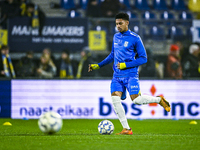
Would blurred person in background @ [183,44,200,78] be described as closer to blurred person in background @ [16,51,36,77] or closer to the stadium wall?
the stadium wall

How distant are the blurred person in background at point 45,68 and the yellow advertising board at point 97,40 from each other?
1561mm

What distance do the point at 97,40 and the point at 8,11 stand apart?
10.6 ft

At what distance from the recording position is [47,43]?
12.8m

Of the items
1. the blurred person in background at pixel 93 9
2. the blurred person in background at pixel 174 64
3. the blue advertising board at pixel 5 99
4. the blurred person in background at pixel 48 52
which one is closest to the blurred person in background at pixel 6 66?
the blue advertising board at pixel 5 99

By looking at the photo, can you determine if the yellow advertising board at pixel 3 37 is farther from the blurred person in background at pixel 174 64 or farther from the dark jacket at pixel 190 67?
the dark jacket at pixel 190 67

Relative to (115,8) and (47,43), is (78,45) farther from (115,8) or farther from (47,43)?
(115,8)

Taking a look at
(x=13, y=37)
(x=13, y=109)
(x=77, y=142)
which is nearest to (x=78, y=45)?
(x=13, y=37)

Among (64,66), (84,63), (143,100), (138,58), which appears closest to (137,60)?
(138,58)

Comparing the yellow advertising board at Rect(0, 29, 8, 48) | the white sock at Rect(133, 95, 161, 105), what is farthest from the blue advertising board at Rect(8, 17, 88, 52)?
the white sock at Rect(133, 95, 161, 105)

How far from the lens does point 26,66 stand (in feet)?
39.7

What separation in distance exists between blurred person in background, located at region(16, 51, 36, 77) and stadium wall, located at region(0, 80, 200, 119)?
41 centimetres

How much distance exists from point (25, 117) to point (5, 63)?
1934mm

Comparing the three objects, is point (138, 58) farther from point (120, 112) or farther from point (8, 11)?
point (8, 11)

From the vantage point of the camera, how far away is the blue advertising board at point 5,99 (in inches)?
459
